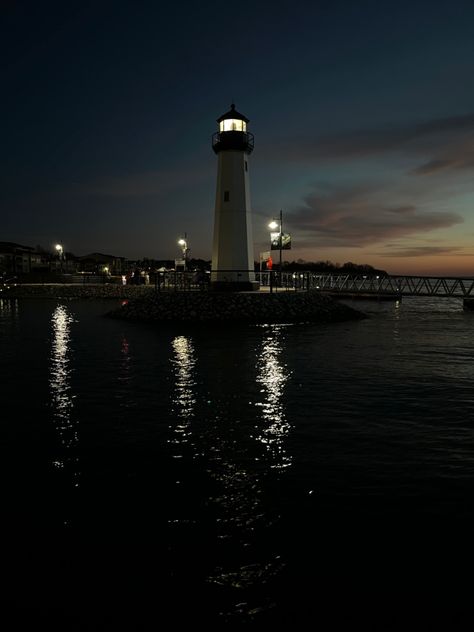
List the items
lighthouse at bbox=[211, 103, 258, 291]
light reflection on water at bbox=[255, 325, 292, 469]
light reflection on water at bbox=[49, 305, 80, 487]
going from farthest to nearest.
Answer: lighthouse at bbox=[211, 103, 258, 291] < light reflection on water at bbox=[255, 325, 292, 469] < light reflection on water at bbox=[49, 305, 80, 487]

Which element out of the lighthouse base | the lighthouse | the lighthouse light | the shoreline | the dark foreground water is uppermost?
the lighthouse light

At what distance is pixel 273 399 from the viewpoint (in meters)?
12.0

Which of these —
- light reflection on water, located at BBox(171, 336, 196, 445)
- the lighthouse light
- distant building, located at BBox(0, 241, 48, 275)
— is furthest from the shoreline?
distant building, located at BBox(0, 241, 48, 275)

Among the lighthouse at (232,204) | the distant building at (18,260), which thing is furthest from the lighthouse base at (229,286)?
the distant building at (18,260)

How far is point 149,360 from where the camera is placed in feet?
57.9

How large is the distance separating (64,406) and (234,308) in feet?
67.1

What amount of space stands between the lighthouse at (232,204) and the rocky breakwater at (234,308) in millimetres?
2234

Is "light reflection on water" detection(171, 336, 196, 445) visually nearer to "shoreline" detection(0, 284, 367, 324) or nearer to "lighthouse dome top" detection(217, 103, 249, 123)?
"shoreline" detection(0, 284, 367, 324)

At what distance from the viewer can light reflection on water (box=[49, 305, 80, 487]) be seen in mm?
7855

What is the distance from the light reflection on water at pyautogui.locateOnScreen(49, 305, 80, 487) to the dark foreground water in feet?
0.18

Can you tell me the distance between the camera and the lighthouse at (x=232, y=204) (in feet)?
110

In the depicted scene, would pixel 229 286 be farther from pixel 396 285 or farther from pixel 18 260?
pixel 18 260

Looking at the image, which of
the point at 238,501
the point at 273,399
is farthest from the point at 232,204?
the point at 238,501

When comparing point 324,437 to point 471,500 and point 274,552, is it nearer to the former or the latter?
point 471,500
